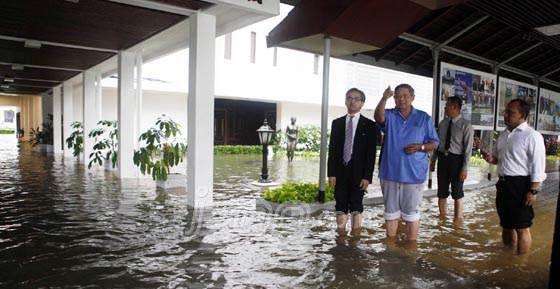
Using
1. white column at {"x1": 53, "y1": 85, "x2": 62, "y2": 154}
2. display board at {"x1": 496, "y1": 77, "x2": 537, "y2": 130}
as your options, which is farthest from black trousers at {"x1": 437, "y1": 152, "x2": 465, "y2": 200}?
white column at {"x1": 53, "y1": 85, "x2": 62, "y2": 154}

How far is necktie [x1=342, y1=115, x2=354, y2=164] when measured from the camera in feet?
16.5

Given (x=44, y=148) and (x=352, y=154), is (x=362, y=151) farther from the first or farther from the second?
(x=44, y=148)

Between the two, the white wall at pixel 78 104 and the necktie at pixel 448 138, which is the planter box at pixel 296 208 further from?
the white wall at pixel 78 104

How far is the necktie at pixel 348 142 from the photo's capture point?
5.04m

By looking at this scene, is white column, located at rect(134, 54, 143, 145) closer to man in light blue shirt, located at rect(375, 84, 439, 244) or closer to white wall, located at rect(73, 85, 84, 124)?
man in light blue shirt, located at rect(375, 84, 439, 244)

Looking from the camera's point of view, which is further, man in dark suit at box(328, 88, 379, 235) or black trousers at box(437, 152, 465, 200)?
black trousers at box(437, 152, 465, 200)

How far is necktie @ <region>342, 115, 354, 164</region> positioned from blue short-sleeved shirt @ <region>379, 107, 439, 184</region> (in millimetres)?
411

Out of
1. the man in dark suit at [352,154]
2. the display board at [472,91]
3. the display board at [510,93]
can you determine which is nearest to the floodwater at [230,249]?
the man in dark suit at [352,154]

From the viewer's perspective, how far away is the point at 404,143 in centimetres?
468

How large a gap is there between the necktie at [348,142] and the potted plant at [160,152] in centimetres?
499

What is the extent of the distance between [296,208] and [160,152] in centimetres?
409

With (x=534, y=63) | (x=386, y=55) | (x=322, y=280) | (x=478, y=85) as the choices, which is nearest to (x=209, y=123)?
(x=322, y=280)

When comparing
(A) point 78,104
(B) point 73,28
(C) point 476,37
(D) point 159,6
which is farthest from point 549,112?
(A) point 78,104

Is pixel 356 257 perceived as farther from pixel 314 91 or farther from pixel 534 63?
pixel 314 91
